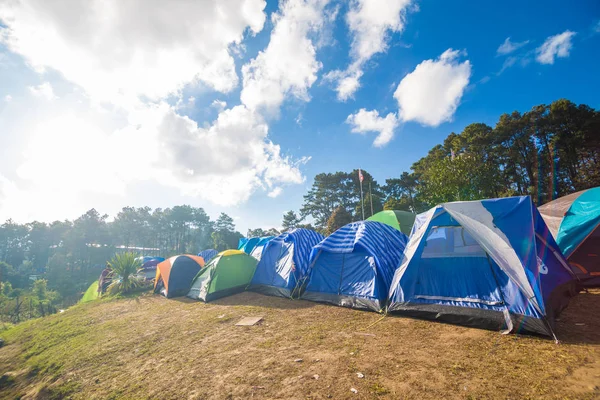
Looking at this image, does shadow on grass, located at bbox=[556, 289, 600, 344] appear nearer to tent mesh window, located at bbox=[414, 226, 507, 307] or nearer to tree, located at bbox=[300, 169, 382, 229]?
tent mesh window, located at bbox=[414, 226, 507, 307]

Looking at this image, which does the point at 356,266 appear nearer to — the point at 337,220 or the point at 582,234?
the point at 582,234

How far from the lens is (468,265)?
5.09 metres

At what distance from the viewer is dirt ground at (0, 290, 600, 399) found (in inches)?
117

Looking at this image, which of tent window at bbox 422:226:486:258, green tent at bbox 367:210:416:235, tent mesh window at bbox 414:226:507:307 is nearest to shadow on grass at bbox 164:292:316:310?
tent mesh window at bbox 414:226:507:307

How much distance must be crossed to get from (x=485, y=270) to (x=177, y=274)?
38.5 feet

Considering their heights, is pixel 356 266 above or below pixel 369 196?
below

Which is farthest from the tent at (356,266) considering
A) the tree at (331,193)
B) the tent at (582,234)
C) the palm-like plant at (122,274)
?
the tree at (331,193)

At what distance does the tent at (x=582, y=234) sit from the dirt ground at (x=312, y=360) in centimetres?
84

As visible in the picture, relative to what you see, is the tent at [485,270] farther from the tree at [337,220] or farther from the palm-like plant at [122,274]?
the tree at [337,220]

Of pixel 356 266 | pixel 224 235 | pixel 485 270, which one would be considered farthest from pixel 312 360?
pixel 224 235

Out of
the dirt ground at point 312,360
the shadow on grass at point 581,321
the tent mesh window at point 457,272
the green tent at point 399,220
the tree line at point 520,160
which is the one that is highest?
the tree line at point 520,160

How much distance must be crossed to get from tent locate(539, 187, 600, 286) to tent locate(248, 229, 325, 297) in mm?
7794

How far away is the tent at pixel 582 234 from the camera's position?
646 centimetres

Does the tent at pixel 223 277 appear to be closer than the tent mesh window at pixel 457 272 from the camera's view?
No
